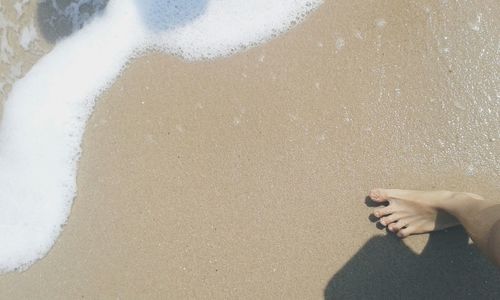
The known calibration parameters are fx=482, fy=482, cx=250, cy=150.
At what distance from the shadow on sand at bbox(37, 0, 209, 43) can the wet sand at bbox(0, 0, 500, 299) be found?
305mm

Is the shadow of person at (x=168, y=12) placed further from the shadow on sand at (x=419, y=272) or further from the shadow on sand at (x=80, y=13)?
the shadow on sand at (x=419, y=272)

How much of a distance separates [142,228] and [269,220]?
621 millimetres

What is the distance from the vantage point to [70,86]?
98.7 inches

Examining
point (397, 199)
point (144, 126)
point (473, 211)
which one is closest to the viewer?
point (473, 211)

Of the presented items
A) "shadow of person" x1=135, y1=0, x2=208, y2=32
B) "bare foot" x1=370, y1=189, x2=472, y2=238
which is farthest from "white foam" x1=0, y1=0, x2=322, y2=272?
"bare foot" x1=370, y1=189, x2=472, y2=238

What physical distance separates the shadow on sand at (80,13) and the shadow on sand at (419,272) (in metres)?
1.53

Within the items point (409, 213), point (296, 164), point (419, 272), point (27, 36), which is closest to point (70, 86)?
point (27, 36)

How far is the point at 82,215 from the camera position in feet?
7.88

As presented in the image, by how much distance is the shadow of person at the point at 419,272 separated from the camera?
2.19 m

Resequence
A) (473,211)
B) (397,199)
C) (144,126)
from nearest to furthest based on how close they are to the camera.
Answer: (473,211)
(397,199)
(144,126)

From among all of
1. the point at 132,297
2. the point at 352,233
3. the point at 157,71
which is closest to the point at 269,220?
the point at 352,233

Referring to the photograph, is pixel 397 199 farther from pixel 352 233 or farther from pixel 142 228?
pixel 142 228

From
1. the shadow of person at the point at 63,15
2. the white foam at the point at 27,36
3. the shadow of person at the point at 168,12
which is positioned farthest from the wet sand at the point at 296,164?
the white foam at the point at 27,36

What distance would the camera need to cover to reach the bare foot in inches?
86.4
